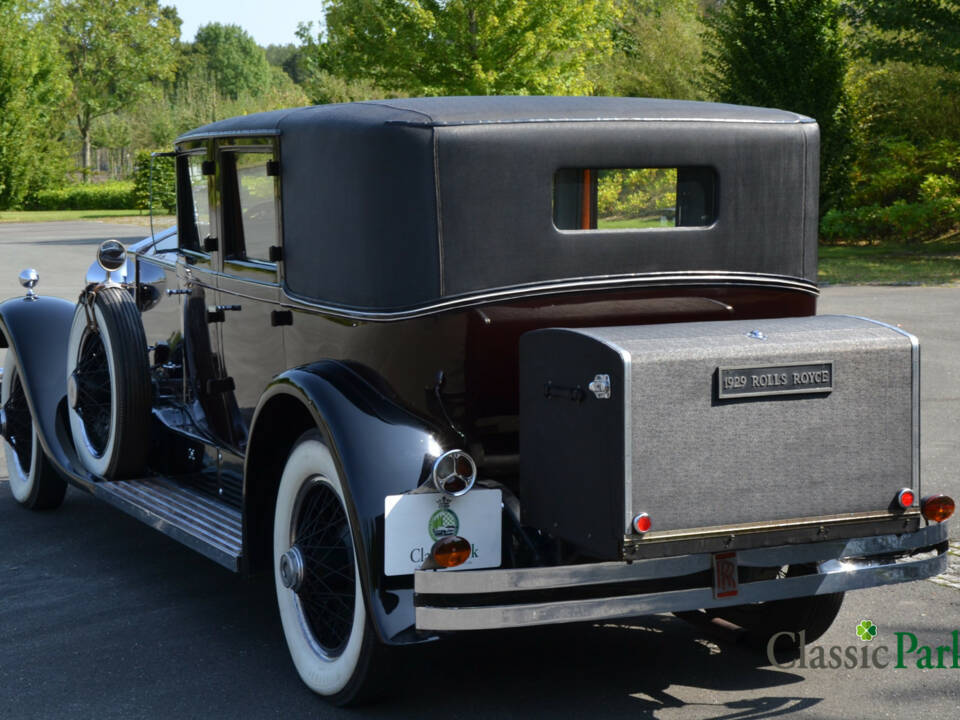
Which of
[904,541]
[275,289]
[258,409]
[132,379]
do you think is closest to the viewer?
[904,541]

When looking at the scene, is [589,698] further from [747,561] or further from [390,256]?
[390,256]

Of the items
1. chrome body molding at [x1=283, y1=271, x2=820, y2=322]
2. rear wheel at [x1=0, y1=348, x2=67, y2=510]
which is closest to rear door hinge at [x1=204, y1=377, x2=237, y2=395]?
chrome body molding at [x1=283, y1=271, x2=820, y2=322]

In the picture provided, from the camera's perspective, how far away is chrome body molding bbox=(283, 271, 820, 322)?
3754 millimetres

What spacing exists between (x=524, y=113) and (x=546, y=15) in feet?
66.2

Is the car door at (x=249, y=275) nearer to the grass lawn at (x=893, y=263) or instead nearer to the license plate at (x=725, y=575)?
the license plate at (x=725, y=575)

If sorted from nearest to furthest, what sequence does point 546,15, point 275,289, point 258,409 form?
point 258,409 → point 275,289 → point 546,15

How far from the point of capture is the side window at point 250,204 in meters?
4.46

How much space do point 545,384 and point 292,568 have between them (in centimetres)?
108

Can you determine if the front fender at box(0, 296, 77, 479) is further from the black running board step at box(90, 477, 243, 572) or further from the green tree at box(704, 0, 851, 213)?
the green tree at box(704, 0, 851, 213)

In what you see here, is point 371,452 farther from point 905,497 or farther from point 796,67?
point 796,67

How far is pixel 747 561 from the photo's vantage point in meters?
3.42

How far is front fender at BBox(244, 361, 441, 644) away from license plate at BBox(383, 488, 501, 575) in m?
Answer: 0.06

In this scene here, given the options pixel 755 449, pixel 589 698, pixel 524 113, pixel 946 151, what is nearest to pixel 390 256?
pixel 524 113

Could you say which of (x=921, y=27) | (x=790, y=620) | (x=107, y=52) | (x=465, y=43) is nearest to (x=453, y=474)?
(x=790, y=620)
